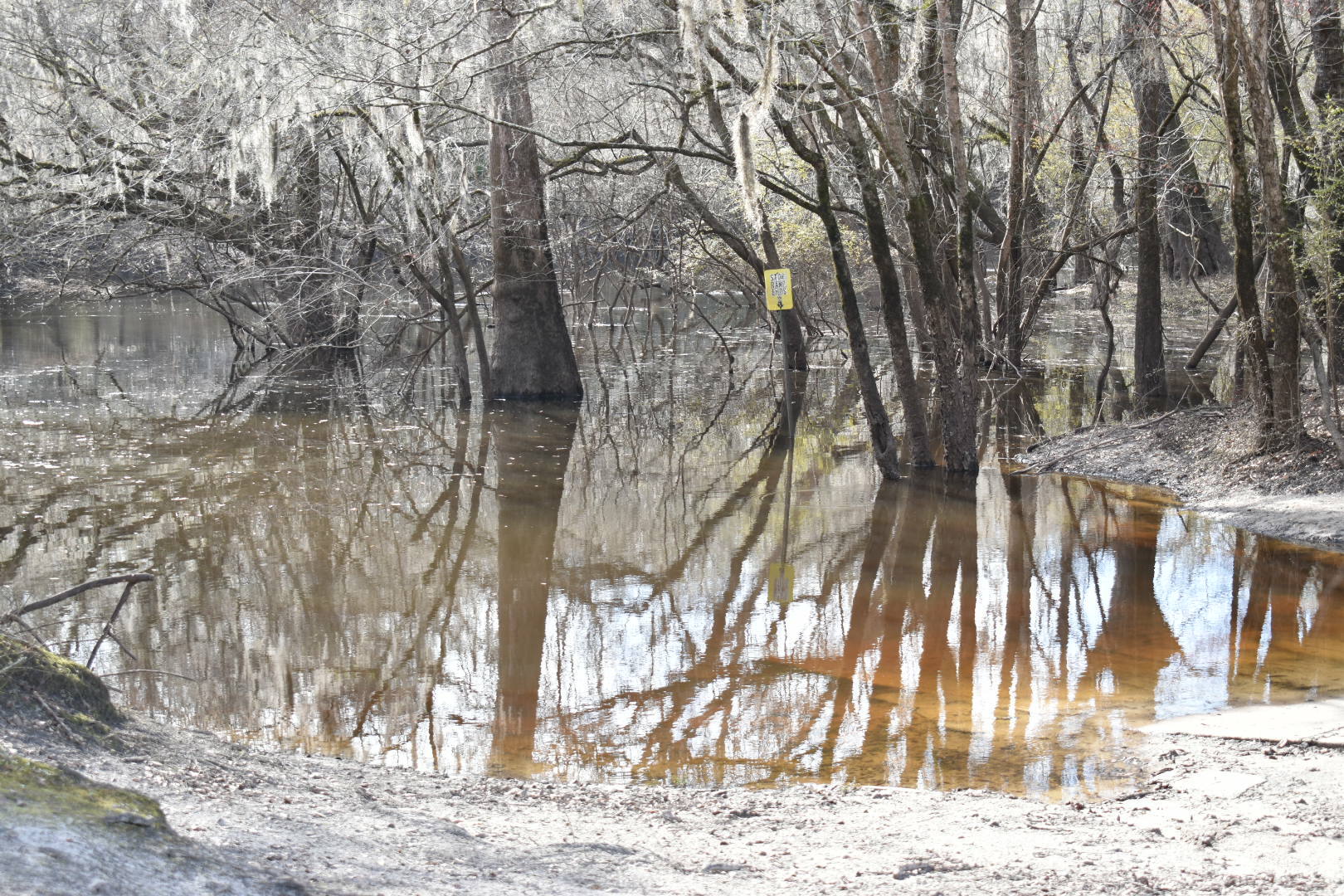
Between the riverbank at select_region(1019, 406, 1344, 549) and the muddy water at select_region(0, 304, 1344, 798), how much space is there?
39cm

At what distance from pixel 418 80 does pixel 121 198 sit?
7656 mm

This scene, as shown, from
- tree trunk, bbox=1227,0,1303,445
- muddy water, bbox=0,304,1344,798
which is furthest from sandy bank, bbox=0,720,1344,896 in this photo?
tree trunk, bbox=1227,0,1303,445

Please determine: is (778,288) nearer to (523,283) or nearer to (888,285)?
(888,285)

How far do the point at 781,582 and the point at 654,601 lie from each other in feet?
3.79

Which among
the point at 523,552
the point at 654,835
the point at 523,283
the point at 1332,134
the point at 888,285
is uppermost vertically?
the point at 1332,134

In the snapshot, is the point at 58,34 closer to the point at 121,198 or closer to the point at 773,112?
the point at 121,198

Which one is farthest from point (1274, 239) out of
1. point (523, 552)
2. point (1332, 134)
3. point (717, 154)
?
point (523, 552)

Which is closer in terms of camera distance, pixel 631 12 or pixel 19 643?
pixel 19 643

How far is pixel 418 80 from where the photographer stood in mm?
12500

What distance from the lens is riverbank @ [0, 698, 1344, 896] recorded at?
10.9 feet

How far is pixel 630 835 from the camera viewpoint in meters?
4.39

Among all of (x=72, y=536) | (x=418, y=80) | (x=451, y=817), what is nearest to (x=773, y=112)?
(x=418, y=80)

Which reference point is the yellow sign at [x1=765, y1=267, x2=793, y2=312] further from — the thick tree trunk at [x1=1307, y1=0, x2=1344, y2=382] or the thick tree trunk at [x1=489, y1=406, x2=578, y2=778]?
the thick tree trunk at [x1=1307, y1=0, x2=1344, y2=382]

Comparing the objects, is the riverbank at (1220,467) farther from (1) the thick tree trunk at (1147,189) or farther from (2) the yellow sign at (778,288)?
(2) the yellow sign at (778,288)
